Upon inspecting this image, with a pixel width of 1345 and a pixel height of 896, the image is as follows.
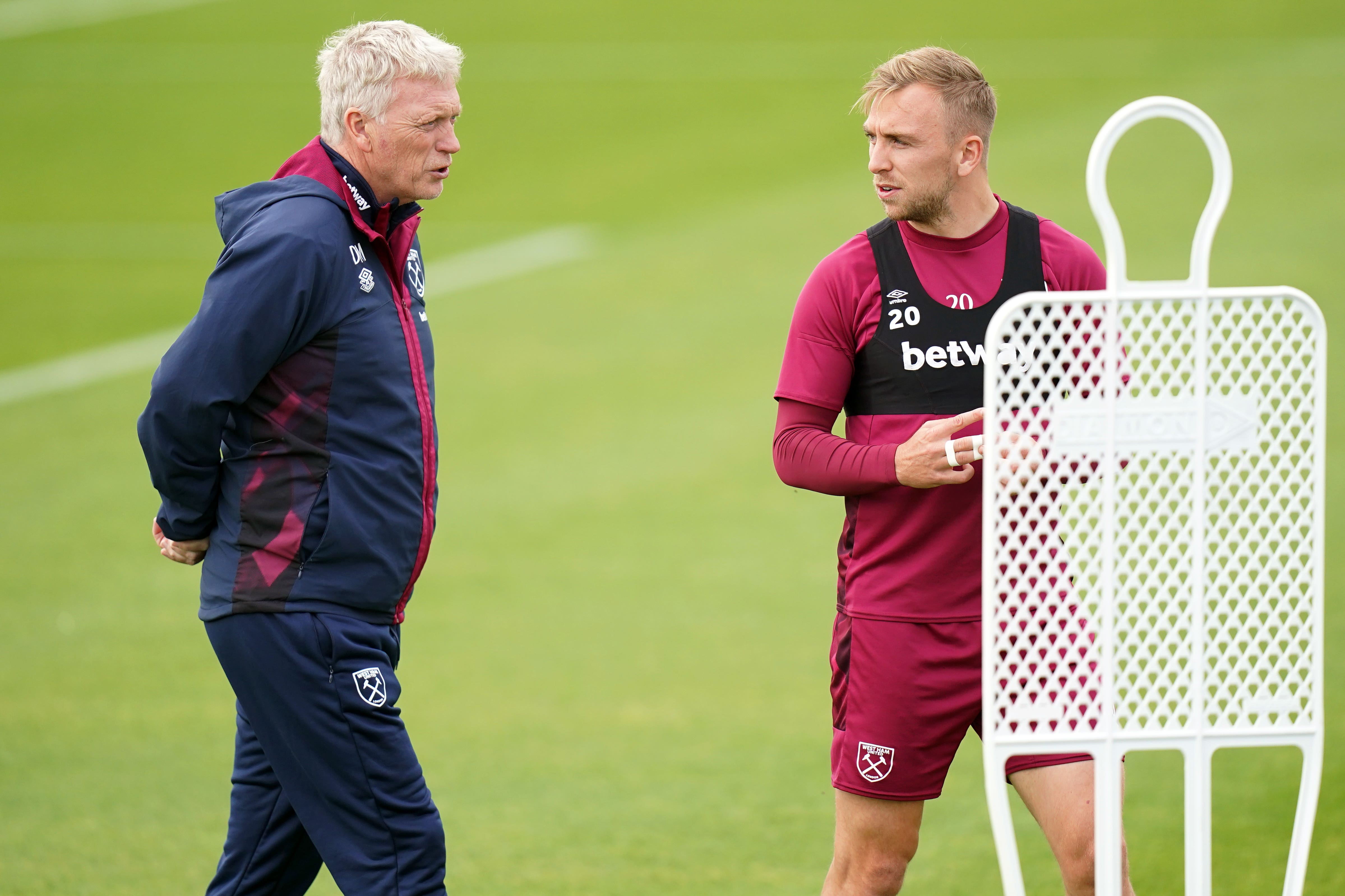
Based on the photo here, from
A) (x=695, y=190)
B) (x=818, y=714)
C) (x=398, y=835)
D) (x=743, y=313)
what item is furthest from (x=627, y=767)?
(x=695, y=190)

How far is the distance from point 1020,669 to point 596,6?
69.3 feet

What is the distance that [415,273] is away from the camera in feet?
11.4

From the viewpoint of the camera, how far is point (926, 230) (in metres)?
3.34

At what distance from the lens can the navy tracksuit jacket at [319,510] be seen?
3.05 metres

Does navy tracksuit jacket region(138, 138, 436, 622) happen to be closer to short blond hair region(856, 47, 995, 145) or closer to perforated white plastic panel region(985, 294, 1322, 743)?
short blond hair region(856, 47, 995, 145)

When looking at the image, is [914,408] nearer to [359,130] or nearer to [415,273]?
[415,273]

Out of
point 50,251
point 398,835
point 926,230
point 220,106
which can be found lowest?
point 398,835

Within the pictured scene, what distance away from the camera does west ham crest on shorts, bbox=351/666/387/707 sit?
3.11m

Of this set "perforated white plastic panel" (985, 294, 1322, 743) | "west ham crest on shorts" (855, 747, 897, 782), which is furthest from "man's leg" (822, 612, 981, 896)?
"perforated white plastic panel" (985, 294, 1322, 743)

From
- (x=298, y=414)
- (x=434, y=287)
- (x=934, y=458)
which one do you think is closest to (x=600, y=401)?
(x=434, y=287)

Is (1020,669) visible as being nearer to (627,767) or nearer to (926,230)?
(926,230)

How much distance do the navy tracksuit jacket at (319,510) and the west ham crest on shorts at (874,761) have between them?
90 cm

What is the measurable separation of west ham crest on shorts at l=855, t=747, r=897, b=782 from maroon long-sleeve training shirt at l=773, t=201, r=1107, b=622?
28 cm

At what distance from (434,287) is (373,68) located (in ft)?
34.2
